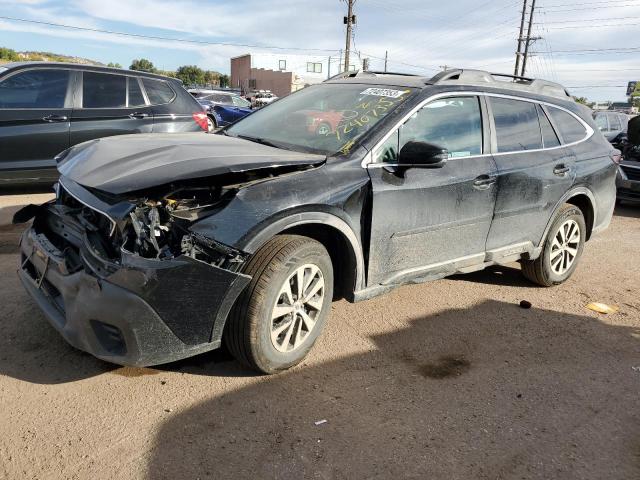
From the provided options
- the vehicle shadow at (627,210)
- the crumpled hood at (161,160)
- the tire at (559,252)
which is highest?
the crumpled hood at (161,160)

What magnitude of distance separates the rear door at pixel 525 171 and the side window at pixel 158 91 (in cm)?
497

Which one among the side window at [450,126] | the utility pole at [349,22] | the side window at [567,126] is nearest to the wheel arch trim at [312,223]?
the side window at [450,126]

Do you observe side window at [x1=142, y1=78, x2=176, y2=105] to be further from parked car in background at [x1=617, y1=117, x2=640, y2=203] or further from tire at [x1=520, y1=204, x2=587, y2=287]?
parked car in background at [x1=617, y1=117, x2=640, y2=203]

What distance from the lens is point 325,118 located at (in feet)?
12.8

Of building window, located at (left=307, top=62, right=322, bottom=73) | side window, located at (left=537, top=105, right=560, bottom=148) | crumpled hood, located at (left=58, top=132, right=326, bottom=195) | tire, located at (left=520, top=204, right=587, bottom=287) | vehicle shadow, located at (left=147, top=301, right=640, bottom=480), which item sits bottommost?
vehicle shadow, located at (left=147, top=301, right=640, bottom=480)

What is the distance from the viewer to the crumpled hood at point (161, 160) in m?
2.79

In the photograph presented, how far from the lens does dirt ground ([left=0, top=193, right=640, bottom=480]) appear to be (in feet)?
8.18

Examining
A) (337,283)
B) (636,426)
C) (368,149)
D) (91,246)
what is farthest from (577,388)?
(91,246)

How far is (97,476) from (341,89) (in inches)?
126

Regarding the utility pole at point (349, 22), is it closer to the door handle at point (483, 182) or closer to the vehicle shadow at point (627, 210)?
the vehicle shadow at point (627, 210)

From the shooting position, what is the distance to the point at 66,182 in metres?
3.28

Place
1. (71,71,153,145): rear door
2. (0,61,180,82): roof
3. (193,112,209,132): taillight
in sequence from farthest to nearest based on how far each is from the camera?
(193,112,209,132): taillight → (71,71,153,145): rear door → (0,61,180,82): roof

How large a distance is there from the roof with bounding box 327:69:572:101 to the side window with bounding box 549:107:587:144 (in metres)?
0.20

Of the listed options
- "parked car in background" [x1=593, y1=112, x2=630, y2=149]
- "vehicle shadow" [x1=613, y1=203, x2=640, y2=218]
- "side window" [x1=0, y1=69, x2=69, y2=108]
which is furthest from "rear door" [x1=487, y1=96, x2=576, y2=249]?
"parked car in background" [x1=593, y1=112, x2=630, y2=149]
